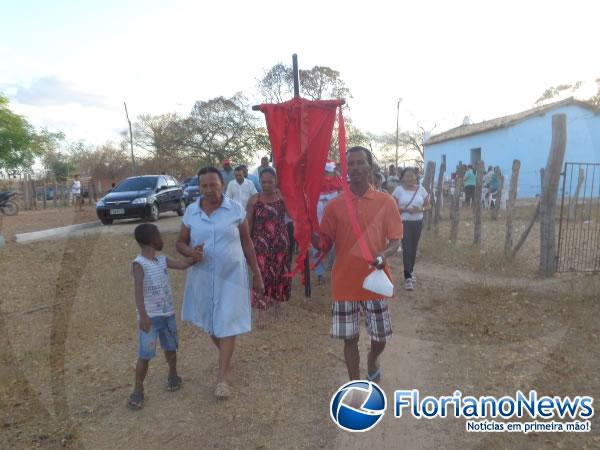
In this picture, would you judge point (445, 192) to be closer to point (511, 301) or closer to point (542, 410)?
point (511, 301)

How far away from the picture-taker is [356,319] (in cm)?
329

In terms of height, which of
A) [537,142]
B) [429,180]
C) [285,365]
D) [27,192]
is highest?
[537,142]

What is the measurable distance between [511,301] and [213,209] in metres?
4.15

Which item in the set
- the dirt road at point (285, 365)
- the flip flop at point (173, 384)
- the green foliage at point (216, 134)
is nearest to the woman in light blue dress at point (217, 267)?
the flip flop at point (173, 384)

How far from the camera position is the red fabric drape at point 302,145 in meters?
4.66

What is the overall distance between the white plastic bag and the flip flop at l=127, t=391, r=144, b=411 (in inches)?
75.2

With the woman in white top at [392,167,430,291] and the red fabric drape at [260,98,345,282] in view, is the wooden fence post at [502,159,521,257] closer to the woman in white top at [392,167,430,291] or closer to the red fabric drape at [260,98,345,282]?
the woman in white top at [392,167,430,291]

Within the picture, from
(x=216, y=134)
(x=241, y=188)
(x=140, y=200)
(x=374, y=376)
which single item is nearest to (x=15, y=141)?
(x=216, y=134)

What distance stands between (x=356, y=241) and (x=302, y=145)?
1.80 metres

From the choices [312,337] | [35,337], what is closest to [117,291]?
[35,337]

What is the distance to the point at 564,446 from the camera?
9.47ft

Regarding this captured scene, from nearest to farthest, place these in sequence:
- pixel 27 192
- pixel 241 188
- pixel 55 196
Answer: pixel 241 188, pixel 27 192, pixel 55 196

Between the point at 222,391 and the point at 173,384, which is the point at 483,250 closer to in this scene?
the point at 222,391

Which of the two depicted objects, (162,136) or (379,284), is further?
(162,136)
